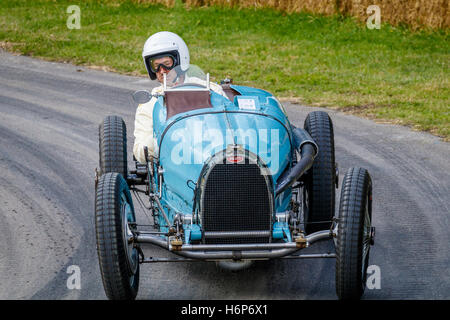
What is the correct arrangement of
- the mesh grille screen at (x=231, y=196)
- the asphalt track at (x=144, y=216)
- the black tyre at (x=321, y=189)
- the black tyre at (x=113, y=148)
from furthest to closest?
the black tyre at (x=113, y=148)
the black tyre at (x=321, y=189)
the asphalt track at (x=144, y=216)
the mesh grille screen at (x=231, y=196)

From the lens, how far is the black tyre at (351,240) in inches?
218

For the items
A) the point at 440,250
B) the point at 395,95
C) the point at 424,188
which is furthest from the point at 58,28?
the point at 440,250

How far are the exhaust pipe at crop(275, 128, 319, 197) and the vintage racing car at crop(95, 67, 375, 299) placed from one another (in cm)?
1

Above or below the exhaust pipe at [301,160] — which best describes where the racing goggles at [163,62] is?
above

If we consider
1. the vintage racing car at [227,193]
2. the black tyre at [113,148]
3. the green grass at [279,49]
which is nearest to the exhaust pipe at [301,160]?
the vintage racing car at [227,193]

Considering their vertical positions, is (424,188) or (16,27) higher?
(16,27)

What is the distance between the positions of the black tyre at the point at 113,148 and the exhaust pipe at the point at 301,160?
1.58 m

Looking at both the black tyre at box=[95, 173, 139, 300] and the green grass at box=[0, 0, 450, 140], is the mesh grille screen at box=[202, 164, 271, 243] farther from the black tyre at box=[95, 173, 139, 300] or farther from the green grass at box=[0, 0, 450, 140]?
the green grass at box=[0, 0, 450, 140]

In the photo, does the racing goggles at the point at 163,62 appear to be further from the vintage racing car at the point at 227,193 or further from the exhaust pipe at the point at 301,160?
the exhaust pipe at the point at 301,160

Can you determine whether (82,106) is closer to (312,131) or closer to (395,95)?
(395,95)

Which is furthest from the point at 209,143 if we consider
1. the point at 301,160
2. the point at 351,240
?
the point at 351,240

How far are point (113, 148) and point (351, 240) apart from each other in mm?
2592

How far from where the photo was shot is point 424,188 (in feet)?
28.5

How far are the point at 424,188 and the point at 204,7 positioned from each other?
11174mm
